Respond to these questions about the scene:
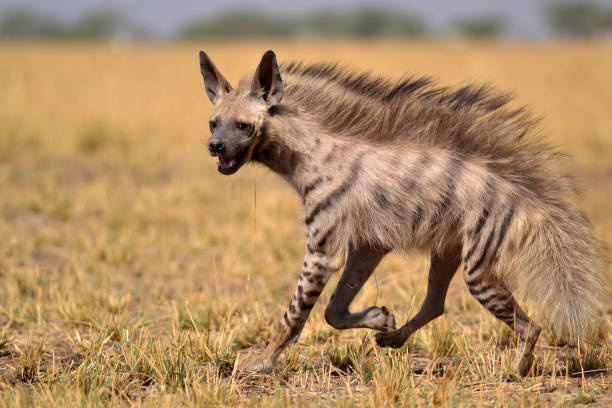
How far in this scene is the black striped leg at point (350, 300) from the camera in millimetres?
4133

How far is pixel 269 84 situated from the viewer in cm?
398

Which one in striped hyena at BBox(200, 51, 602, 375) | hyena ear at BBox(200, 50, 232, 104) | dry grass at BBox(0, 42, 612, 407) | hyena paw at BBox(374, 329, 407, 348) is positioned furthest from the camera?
hyena paw at BBox(374, 329, 407, 348)

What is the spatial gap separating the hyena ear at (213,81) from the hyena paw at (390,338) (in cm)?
165

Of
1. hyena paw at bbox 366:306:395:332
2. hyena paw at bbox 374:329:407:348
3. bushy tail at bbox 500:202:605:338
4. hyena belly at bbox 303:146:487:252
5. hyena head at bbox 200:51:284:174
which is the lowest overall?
hyena paw at bbox 374:329:407:348

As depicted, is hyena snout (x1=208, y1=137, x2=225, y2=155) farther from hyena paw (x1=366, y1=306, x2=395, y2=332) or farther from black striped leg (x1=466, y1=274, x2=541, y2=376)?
black striped leg (x1=466, y1=274, x2=541, y2=376)

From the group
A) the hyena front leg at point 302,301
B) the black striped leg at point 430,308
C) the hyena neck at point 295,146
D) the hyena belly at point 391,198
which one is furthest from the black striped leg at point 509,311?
the hyena neck at point 295,146

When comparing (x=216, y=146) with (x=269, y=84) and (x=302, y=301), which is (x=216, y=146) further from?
(x=302, y=301)

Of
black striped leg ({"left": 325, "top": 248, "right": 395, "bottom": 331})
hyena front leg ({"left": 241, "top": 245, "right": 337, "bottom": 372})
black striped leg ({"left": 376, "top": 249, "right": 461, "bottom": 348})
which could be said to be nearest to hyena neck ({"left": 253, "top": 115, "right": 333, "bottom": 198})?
hyena front leg ({"left": 241, "top": 245, "right": 337, "bottom": 372})

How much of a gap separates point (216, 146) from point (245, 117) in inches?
9.3

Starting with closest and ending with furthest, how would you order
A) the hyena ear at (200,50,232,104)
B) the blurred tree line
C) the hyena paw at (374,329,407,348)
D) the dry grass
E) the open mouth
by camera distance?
the dry grass, the open mouth, the hyena ear at (200,50,232,104), the hyena paw at (374,329,407,348), the blurred tree line

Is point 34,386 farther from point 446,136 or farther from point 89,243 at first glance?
point 89,243

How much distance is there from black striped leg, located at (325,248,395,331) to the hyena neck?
1.71 ft

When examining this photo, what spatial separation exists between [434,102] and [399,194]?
63 centimetres

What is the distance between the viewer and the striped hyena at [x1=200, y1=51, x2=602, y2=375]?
3.81 m
